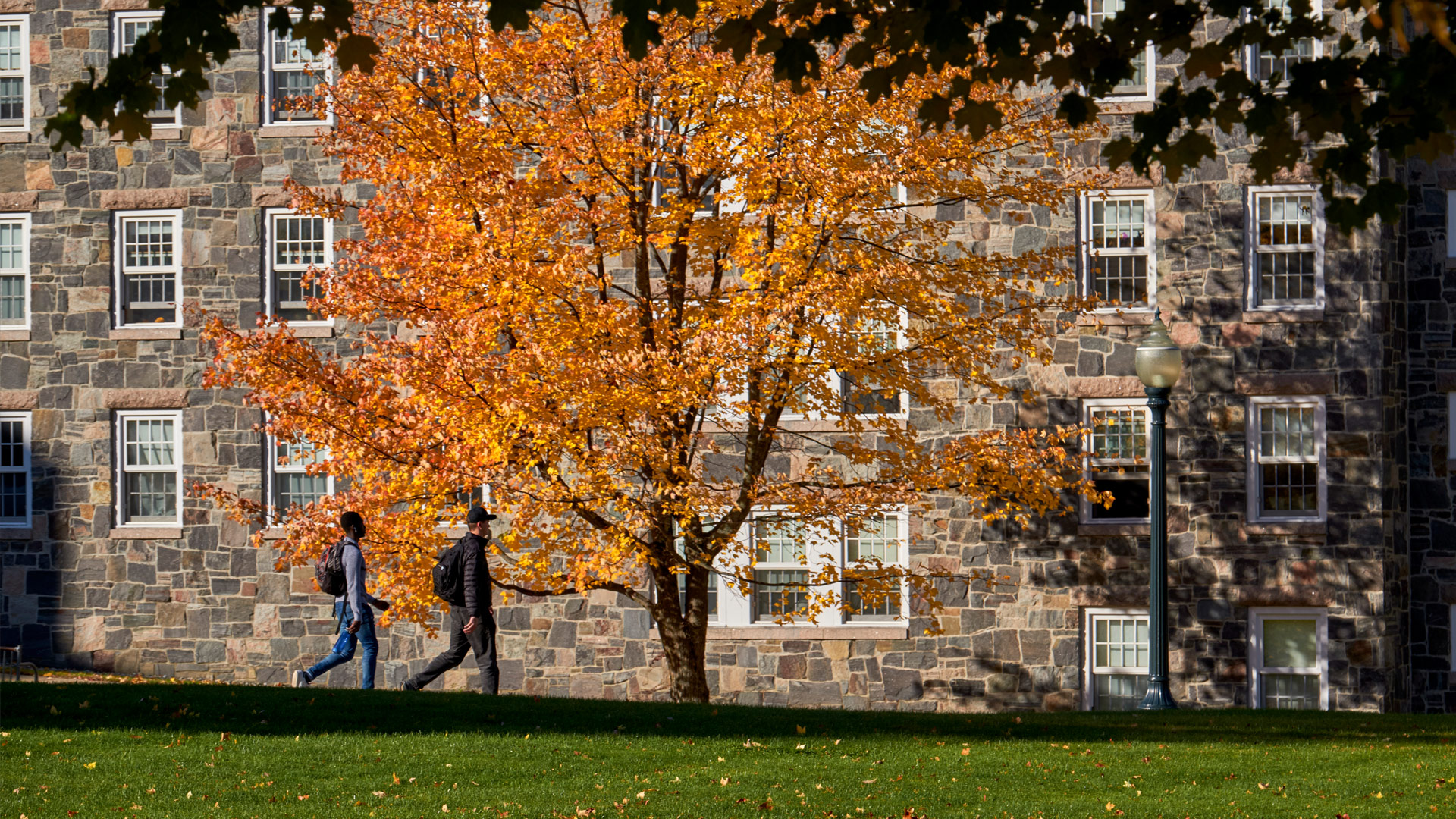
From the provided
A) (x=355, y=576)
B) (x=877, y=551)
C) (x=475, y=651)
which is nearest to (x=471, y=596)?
(x=475, y=651)

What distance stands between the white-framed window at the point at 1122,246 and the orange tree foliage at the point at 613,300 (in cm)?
524

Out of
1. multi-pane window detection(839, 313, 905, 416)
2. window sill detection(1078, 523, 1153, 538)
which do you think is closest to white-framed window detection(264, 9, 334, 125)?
multi-pane window detection(839, 313, 905, 416)

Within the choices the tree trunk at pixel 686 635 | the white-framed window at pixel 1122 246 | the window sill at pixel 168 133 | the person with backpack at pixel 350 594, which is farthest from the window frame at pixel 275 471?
the white-framed window at pixel 1122 246

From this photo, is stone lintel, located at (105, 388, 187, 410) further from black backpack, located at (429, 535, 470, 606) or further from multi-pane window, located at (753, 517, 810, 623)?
black backpack, located at (429, 535, 470, 606)

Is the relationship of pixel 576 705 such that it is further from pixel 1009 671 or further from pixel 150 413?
pixel 150 413

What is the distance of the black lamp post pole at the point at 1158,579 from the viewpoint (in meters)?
15.1

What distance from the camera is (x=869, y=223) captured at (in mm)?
13352

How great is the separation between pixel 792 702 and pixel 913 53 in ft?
43.1

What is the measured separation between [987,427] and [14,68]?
1405 centimetres

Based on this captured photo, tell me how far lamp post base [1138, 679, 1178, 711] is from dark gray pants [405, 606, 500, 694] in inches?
256

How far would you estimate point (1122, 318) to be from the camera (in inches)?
735

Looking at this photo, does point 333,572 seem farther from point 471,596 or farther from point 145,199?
point 145,199

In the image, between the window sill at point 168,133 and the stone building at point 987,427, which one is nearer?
the stone building at point 987,427

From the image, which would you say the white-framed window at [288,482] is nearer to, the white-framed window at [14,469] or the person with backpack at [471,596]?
the white-framed window at [14,469]
